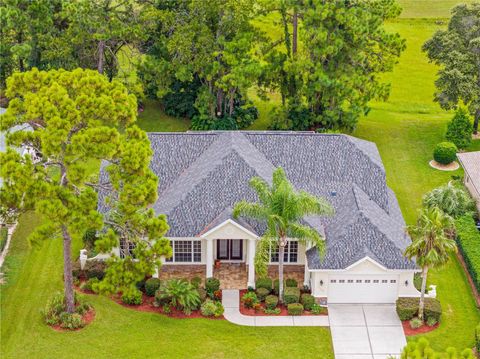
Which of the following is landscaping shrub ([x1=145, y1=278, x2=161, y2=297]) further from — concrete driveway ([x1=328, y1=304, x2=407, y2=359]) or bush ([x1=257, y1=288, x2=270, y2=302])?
concrete driveway ([x1=328, y1=304, x2=407, y2=359])

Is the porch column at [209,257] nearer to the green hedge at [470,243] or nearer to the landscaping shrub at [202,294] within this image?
the landscaping shrub at [202,294]

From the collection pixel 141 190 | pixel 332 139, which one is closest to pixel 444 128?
pixel 332 139

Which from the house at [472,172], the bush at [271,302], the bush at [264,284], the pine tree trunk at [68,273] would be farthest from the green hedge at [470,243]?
the pine tree trunk at [68,273]

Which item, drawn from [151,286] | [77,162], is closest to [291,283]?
[151,286]

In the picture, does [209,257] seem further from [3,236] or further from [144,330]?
[3,236]

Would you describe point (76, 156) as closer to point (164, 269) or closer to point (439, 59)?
point (164, 269)

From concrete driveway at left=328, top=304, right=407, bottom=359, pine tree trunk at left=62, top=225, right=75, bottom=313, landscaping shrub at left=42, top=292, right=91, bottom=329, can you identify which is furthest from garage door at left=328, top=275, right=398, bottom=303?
pine tree trunk at left=62, top=225, right=75, bottom=313
